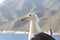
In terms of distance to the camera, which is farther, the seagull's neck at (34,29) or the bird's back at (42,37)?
the seagull's neck at (34,29)

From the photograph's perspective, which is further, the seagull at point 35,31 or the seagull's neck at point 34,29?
the seagull's neck at point 34,29

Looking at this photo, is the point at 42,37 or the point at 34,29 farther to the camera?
the point at 34,29

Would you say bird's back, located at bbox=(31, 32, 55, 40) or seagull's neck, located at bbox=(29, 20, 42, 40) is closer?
bird's back, located at bbox=(31, 32, 55, 40)

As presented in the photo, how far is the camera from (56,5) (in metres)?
34.2

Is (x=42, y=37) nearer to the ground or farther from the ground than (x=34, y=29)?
nearer to the ground

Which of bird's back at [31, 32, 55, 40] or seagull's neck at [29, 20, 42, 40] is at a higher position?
seagull's neck at [29, 20, 42, 40]

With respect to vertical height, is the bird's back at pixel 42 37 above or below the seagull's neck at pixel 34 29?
below

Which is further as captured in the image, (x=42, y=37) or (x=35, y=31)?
(x=35, y=31)

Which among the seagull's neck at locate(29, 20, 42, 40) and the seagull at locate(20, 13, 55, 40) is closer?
the seagull at locate(20, 13, 55, 40)

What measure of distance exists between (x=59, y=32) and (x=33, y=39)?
82.3 feet

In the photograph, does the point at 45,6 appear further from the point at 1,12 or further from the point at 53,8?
the point at 1,12

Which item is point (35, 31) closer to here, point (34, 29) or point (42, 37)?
point (34, 29)

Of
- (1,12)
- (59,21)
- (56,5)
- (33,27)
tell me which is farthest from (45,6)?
(33,27)

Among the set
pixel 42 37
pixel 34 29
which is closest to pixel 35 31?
pixel 34 29
